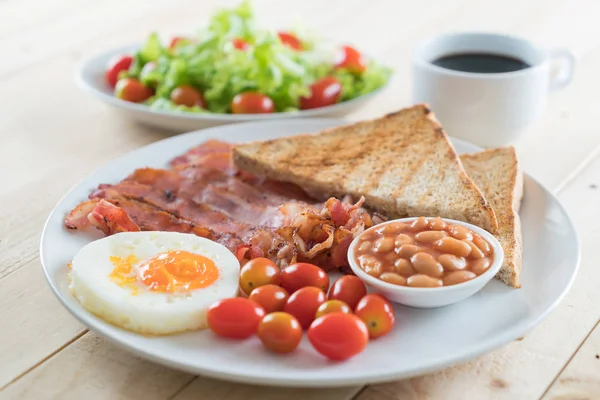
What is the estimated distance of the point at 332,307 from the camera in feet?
7.95

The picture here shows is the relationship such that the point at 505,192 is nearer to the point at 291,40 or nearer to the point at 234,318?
the point at 234,318

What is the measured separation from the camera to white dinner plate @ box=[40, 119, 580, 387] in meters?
2.26

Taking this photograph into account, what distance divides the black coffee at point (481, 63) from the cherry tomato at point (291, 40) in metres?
1.17

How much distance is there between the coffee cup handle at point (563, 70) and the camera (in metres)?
4.20

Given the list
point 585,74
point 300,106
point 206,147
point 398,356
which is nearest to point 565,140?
point 585,74

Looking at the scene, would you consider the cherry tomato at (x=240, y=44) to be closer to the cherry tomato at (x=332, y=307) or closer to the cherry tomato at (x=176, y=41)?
the cherry tomato at (x=176, y=41)

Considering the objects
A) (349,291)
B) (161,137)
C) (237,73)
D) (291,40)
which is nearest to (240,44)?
(237,73)

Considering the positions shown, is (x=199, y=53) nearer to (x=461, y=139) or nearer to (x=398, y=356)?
(x=461, y=139)

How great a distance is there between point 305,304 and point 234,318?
0.23 m

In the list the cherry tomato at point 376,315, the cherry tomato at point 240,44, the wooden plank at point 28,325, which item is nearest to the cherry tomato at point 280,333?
the cherry tomato at point 376,315

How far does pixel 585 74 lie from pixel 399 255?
3042 millimetres

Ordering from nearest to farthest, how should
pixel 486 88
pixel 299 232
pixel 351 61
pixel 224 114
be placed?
pixel 299 232, pixel 486 88, pixel 224 114, pixel 351 61

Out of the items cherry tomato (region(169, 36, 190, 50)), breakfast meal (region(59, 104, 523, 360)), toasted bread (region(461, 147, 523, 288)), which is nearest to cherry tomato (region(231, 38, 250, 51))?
cherry tomato (region(169, 36, 190, 50))

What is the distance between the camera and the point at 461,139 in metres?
4.07
